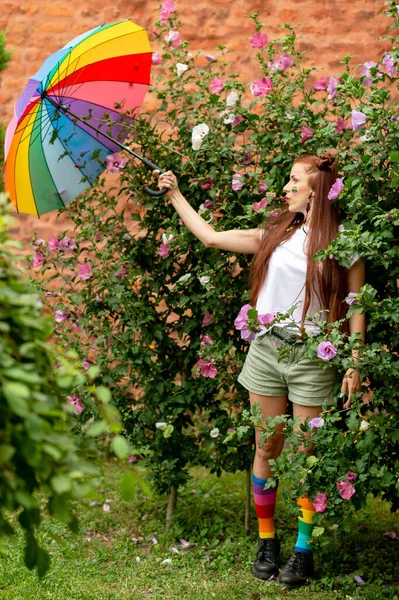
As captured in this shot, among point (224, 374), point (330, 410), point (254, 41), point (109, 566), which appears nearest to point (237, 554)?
point (109, 566)

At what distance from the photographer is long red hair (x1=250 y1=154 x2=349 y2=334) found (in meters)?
3.05

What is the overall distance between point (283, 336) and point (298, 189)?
1.84ft

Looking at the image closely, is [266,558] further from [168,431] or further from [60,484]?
[60,484]

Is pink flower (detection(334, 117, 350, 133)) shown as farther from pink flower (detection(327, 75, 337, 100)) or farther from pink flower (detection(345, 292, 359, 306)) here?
pink flower (detection(345, 292, 359, 306))

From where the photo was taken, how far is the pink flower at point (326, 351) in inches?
110

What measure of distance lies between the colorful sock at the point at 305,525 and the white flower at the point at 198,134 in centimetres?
151

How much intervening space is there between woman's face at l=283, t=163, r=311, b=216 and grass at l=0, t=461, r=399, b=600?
1.30 meters

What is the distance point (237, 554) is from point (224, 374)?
82 cm

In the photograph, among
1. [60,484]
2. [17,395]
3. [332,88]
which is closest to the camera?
[17,395]

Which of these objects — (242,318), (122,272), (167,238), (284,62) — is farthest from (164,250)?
(284,62)

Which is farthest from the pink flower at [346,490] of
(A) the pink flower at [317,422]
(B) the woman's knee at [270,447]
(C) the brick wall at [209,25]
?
(C) the brick wall at [209,25]

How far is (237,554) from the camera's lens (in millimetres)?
3672

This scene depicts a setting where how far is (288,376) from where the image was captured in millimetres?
3162

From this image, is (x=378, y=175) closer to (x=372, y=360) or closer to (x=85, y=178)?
(x=372, y=360)
